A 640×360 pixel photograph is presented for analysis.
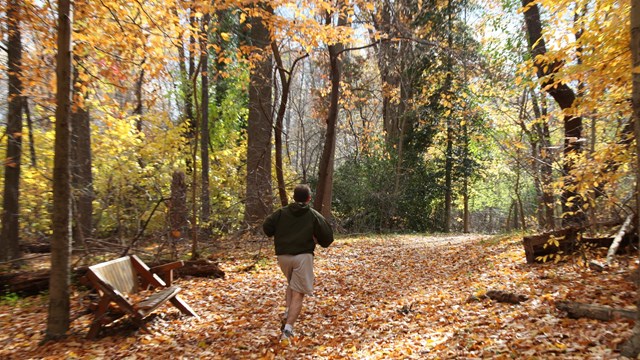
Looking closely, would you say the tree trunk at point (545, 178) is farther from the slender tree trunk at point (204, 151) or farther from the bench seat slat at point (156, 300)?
the slender tree trunk at point (204, 151)

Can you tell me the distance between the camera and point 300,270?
5301 mm

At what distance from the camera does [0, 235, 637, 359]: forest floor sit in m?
4.46

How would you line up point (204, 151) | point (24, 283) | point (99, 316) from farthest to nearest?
point (204, 151) → point (24, 283) → point (99, 316)

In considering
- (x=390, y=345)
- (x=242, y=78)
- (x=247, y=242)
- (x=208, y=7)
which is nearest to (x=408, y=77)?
(x=242, y=78)

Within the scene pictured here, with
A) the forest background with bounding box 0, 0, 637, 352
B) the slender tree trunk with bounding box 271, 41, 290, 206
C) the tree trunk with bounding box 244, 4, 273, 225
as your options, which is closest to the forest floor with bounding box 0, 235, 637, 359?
the forest background with bounding box 0, 0, 637, 352

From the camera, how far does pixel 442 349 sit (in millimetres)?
4551

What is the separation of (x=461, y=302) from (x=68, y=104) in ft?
19.2

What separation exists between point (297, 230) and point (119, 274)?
2710 mm

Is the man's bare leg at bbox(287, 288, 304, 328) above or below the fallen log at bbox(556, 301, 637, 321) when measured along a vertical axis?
below

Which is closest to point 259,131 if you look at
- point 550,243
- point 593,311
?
point 550,243

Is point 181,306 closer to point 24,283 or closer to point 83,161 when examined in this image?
point 24,283

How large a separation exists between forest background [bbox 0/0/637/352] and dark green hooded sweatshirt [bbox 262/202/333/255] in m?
2.49

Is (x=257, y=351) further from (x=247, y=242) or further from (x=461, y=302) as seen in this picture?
(x=247, y=242)

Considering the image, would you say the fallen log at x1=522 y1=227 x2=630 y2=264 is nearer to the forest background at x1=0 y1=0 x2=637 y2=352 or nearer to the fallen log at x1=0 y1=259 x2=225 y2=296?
the forest background at x1=0 y1=0 x2=637 y2=352
